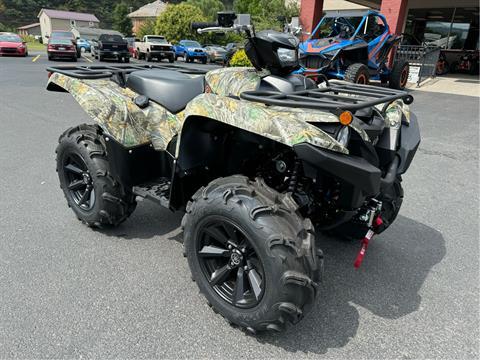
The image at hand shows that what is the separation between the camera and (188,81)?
300cm

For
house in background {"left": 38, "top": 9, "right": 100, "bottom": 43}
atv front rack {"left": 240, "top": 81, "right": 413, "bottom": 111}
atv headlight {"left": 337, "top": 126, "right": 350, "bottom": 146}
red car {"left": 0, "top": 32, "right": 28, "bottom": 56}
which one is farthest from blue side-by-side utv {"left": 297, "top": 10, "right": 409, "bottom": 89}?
house in background {"left": 38, "top": 9, "right": 100, "bottom": 43}

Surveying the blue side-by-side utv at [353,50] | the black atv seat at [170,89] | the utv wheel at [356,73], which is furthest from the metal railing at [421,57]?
the black atv seat at [170,89]

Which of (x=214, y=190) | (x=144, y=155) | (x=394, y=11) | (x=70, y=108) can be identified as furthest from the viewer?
(x=394, y=11)

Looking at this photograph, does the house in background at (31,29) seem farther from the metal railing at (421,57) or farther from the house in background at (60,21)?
the metal railing at (421,57)

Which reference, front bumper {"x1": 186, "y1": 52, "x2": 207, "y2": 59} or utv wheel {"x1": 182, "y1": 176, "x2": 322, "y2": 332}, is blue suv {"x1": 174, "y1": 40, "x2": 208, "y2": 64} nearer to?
front bumper {"x1": 186, "y1": 52, "x2": 207, "y2": 59}

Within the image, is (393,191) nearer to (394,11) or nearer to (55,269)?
(55,269)

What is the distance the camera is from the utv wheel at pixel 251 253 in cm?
201

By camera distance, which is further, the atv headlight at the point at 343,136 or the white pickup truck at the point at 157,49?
the white pickup truck at the point at 157,49

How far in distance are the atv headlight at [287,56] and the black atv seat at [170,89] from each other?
0.67 m

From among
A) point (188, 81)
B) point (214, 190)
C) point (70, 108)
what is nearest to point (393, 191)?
point (214, 190)

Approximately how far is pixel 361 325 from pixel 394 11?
14291 mm

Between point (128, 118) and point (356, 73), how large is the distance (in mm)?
8090

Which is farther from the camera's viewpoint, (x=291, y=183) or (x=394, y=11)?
(x=394, y=11)

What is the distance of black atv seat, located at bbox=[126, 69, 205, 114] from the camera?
2.91 meters
